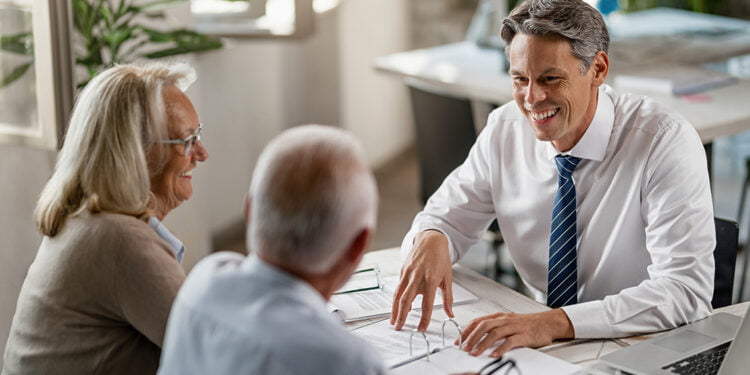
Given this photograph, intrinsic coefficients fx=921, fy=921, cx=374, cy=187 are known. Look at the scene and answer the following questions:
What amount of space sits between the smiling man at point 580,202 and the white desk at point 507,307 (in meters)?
0.02

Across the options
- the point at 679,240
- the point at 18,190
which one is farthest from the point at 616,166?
the point at 18,190

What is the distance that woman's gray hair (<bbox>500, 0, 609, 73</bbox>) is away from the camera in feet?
6.26

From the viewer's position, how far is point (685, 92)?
140 inches

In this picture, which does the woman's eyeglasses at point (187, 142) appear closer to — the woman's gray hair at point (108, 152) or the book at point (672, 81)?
the woman's gray hair at point (108, 152)

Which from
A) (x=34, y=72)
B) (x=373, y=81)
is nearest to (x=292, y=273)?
(x=34, y=72)

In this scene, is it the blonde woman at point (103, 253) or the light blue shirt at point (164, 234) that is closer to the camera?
the blonde woman at point (103, 253)

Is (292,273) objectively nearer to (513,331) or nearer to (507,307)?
(513,331)

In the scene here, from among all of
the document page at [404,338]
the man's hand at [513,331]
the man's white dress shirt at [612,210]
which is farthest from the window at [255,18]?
the man's hand at [513,331]

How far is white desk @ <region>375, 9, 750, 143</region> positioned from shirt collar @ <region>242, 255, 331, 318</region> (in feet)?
7.57

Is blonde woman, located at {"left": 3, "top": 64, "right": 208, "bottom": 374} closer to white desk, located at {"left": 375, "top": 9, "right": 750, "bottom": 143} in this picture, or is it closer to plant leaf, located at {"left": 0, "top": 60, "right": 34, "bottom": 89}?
plant leaf, located at {"left": 0, "top": 60, "right": 34, "bottom": 89}

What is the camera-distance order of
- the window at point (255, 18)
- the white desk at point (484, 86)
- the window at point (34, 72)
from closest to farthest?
1. the window at point (34, 72)
2. the white desk at point (484, 86)
3. the window at point (255, 18)

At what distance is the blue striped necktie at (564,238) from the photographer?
2031mm

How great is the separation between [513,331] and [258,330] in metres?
0.70

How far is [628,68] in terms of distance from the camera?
3.94 metres
